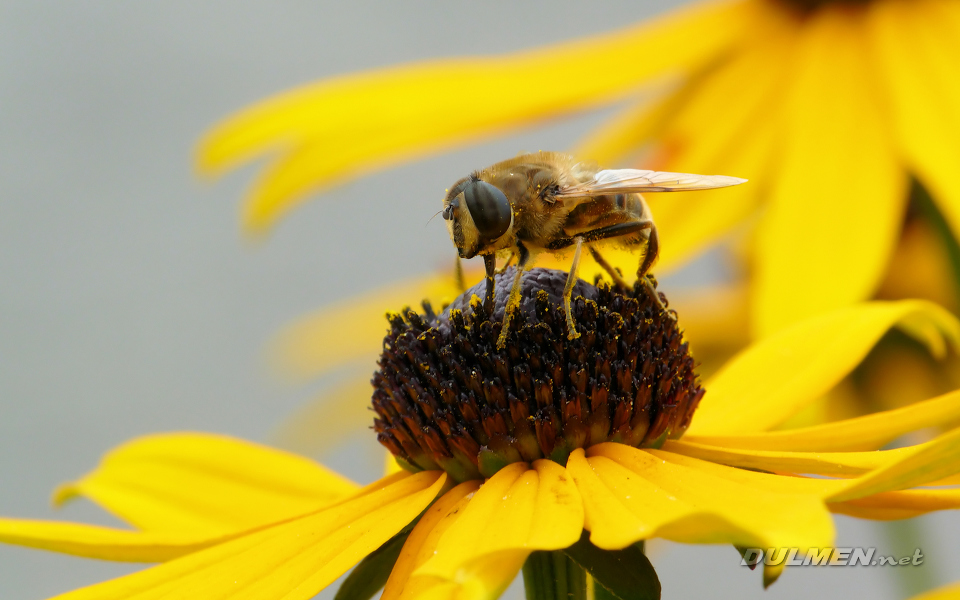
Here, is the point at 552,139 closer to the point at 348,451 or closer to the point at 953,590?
the point at 348,451

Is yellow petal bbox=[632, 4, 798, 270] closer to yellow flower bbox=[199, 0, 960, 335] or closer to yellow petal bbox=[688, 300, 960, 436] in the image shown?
yellow flower bbox=[199, 0, 960, 335]

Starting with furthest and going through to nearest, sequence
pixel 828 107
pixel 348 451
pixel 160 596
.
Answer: pixel 348 451, pixel 828 107, pixel 160 596

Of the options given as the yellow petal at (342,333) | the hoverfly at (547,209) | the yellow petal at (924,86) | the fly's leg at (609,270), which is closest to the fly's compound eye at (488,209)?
the hoverfly at (547,209)

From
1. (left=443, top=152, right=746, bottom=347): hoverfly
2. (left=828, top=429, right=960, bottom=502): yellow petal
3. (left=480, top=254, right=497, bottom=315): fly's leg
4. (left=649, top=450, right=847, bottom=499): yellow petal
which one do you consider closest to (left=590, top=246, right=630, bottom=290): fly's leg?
(left=443, top=152, right=746, bottom=347): hoverfly

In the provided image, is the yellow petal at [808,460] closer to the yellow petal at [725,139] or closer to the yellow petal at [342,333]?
the yellow petal at [725,139]

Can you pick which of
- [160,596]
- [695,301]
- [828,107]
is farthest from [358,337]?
[160,596]

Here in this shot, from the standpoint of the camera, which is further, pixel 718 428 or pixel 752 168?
pixel 752 168

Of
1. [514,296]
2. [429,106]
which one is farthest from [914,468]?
[429,106]
